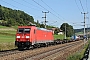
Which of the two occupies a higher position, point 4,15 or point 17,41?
point 4,15

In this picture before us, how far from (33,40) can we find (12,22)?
234 ft

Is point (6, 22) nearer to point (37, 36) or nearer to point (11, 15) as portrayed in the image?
point (11, 15)

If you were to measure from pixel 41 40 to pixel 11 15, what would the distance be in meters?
87.4

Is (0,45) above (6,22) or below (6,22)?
below

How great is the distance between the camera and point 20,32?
3225 centimetres

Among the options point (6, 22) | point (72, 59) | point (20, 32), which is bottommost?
point (72, 59)

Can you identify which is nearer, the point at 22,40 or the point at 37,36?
the point at 22,40

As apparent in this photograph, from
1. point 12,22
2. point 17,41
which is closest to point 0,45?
point 17,41

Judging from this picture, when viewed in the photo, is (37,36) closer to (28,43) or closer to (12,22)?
(28,43)

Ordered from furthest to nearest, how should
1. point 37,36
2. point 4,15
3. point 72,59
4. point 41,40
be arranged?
1. point 4,15
2. point 41,40
3. point 37,36
4. point 72,59

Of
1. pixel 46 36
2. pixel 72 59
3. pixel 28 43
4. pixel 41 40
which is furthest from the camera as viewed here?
pixel 46 36

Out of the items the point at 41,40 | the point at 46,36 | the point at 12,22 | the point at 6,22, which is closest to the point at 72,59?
the point at 41,40

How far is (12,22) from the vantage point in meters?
103

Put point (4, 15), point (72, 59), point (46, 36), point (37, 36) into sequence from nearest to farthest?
point (72, 59), point (37, 36), point (46, 36), point (4, 15)
